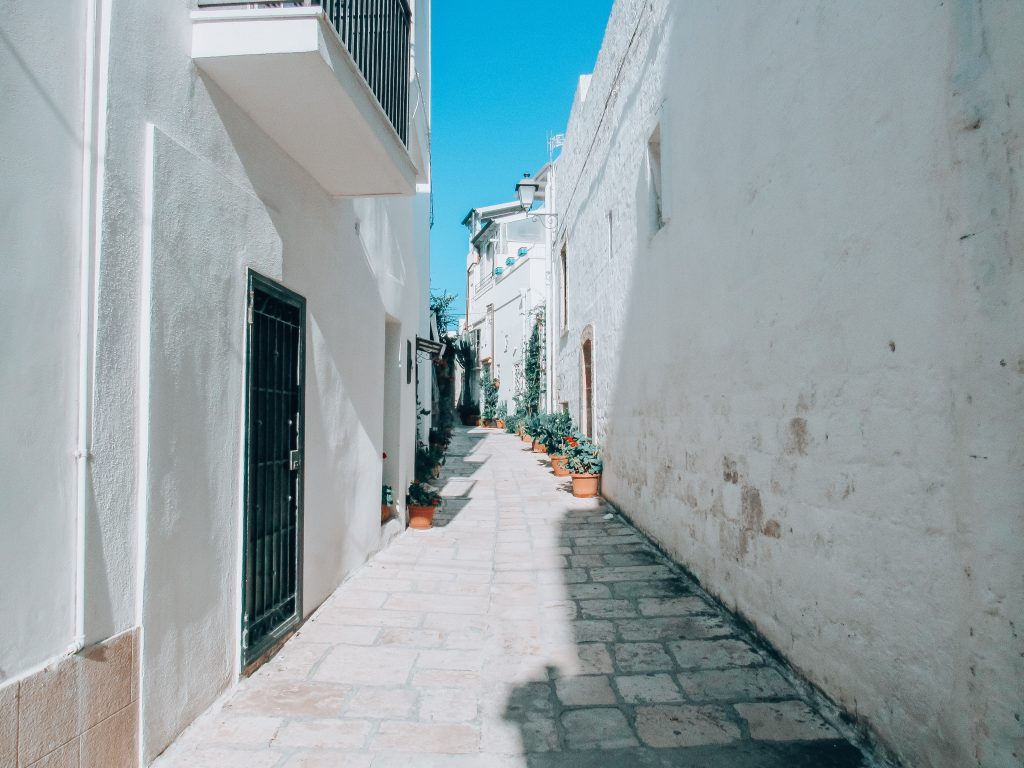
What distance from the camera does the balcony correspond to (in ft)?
9.34

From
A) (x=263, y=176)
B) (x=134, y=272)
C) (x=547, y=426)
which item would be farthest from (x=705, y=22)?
(x=547, y=426)

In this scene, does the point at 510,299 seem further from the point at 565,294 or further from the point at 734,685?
the point at 734,685

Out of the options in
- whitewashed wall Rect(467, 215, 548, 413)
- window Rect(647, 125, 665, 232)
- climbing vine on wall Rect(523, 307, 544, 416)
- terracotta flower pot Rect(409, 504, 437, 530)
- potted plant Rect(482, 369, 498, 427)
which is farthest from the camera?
potted plant Rect(482, 369, 498, 427)

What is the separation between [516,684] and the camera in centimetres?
332

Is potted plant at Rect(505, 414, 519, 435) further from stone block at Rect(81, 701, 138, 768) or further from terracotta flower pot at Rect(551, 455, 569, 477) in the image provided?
stone block at Rect(81, 701, 138, 768)

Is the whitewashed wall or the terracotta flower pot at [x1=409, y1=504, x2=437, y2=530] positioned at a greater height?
the whitewashed wall

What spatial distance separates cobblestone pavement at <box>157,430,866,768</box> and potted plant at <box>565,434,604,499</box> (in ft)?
11.3

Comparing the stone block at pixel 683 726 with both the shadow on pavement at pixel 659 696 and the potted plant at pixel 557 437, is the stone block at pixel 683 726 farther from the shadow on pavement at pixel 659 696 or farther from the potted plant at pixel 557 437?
the potted plant at pixel 557 437

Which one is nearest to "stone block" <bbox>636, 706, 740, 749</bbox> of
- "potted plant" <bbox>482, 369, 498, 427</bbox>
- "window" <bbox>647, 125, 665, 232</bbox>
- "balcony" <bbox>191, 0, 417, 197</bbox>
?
"balcony" <bbox>191, 0, 417, 197</bbox>

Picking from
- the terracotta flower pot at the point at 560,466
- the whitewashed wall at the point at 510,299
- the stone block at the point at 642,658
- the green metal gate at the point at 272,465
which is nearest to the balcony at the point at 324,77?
the green metal gate at the point at 272,465

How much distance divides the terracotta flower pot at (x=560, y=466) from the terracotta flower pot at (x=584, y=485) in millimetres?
1600

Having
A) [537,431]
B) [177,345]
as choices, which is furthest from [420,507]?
[537,431]

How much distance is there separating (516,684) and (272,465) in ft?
5.69

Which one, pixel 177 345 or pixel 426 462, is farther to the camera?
pixel 426 462
